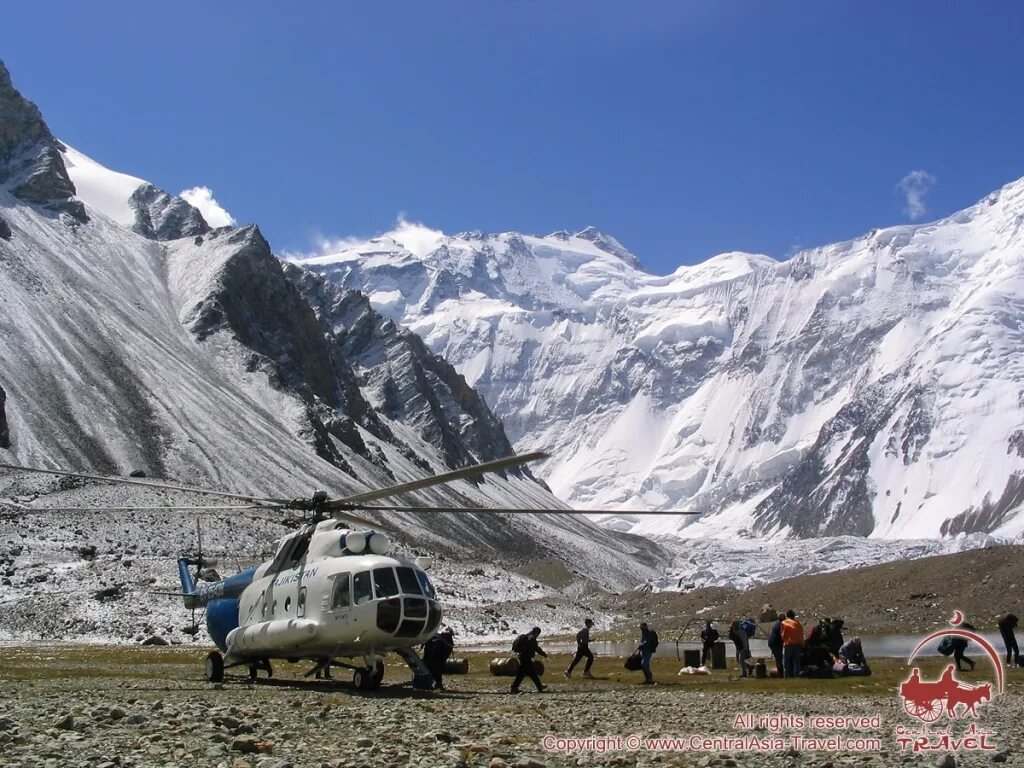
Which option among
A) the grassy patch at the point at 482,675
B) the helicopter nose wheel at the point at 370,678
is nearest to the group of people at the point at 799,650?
the grassy patch at the point at 482,675

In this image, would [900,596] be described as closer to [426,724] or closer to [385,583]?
[385,583]

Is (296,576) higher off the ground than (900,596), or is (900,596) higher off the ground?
(900,596)

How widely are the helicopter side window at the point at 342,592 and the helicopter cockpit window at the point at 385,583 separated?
0.74 meters

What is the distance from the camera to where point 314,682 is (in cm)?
2752

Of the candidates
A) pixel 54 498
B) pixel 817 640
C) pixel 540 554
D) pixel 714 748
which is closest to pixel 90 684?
pixel 714 748

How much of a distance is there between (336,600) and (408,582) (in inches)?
68.7

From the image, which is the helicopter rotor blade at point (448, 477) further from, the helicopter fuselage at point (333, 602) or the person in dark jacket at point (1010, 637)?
the person in dark jacket at point (1010, 637)

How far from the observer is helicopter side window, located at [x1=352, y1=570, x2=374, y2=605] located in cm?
2306

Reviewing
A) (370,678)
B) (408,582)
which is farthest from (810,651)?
(370,678)

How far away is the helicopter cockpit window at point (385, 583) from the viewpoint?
75.6ft

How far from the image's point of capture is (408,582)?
23547 millimetres

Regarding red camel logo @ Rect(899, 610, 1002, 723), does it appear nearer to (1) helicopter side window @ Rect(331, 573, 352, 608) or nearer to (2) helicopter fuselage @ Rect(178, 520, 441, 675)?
(2) helicopter fuselage @ Rect(178, 520, 441, 675)

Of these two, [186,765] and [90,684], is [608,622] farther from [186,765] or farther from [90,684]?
[186,765]

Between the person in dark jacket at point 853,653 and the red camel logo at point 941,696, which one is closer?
Answer: the red camel logo at point 941,696
